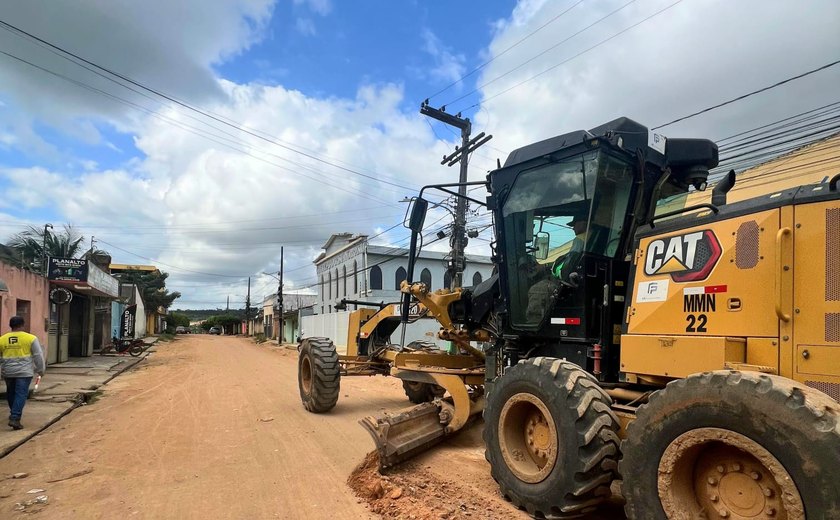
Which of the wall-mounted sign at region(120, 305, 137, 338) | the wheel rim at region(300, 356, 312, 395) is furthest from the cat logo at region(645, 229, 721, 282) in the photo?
the wall-mounted sign at region(120, 305, 137, 338)

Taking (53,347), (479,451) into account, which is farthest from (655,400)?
(53,347)

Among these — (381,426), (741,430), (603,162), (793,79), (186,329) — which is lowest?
Result: (186,329)

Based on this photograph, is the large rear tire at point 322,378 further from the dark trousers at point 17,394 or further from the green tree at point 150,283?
the green tree at point 150,283

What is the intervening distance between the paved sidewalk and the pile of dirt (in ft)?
15.7

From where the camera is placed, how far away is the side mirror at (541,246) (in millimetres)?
5285

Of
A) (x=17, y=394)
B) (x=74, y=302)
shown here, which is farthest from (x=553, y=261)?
(x=74, y=302)

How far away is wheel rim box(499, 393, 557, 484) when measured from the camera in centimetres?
430

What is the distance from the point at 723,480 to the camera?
3.05 m

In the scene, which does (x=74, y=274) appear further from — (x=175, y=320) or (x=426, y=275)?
(x=175, y=320)

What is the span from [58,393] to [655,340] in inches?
478

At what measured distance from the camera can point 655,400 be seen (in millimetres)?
3355

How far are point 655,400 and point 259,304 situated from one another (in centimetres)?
8124

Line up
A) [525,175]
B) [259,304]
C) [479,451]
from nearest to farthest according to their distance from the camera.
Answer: [525,175], [479,451], [259,304]

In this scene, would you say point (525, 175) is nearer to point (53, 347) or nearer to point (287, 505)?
point (287, 505)
